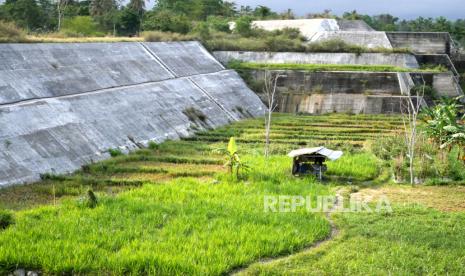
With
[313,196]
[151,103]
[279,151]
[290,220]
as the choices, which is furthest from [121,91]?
[290,220]

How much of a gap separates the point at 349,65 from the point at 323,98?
14.0ft

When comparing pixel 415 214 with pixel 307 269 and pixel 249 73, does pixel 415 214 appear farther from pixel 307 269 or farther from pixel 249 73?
pixel 249 73

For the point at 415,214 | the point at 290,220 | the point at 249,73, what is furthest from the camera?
the point at 249,73

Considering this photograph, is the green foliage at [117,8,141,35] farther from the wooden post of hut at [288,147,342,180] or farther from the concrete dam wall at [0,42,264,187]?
the wooden post of hut at [288,147,342,180]

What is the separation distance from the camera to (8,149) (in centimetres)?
1439

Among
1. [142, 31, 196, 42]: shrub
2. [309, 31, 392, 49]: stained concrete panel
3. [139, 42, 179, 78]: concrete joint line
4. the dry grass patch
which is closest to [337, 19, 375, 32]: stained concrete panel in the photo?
[309, 31, 392, 49]: stained concrete panel

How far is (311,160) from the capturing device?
15.2 metres

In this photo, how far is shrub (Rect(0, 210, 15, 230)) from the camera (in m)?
9.93

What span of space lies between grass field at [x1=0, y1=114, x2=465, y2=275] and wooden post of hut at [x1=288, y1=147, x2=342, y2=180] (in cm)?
31

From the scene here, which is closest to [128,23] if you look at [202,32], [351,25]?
[202,32]

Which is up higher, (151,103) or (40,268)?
(151,103)

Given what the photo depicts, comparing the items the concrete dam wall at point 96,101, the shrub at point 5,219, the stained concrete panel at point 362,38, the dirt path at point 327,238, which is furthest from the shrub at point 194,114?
the stained concrete panel at point 362,38

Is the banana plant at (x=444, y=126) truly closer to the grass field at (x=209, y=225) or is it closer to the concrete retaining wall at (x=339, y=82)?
the grass field at (x=209, y=225)

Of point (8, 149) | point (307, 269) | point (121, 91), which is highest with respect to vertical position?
point (121, 91)
